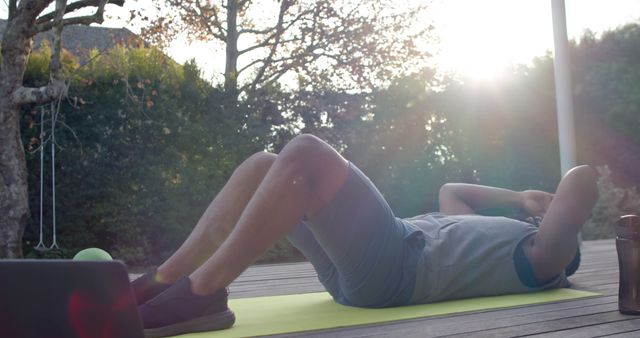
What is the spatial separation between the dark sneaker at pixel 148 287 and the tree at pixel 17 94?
484 cm

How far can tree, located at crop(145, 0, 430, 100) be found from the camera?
1092 centimetres

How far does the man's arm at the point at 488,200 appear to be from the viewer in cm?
280

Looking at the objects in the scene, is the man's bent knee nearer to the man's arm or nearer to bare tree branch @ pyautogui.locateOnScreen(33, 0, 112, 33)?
the man's arm

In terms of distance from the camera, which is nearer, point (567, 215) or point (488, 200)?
point (567, 215)

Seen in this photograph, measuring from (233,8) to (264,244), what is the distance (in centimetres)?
957

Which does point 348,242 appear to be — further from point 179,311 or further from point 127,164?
point 127,164

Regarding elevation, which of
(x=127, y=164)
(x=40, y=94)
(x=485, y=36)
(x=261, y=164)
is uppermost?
(x=485, y=36)

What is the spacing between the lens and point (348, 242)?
84.6 inches

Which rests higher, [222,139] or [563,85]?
[563,85]

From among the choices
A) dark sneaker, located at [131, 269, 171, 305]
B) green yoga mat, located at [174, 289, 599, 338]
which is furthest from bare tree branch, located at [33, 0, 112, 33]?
dark sneaker, located at [131, 269, 171, 305]

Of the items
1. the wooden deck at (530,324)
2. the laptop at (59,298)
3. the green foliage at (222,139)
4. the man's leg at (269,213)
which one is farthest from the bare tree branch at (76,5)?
the laptop at (59,298)

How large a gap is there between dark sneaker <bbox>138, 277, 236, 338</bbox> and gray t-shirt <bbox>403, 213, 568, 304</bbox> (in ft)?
2.26

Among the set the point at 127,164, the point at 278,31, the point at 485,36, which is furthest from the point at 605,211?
the point at 127,164

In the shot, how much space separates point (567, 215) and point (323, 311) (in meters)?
0.84
